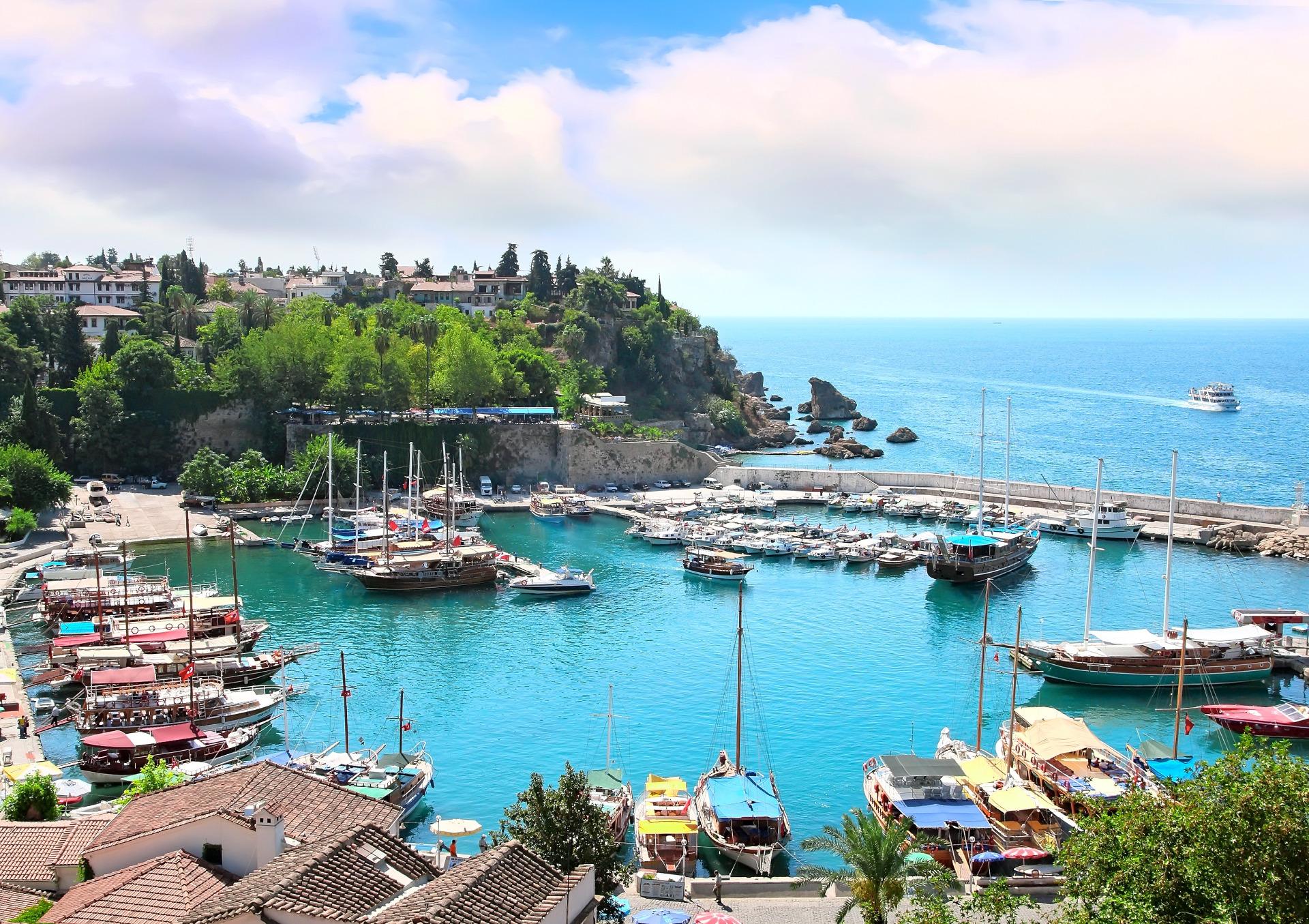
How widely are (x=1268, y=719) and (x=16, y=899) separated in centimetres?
3718

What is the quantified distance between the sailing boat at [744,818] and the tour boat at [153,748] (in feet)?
49.5

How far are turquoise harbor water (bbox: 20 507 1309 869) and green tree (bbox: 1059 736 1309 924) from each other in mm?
15761

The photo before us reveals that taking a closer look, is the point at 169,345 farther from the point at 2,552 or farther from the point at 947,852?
the point at 947,852

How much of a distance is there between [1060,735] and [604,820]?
16920mm

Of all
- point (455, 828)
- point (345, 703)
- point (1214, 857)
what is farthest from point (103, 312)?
point (1214, 857)

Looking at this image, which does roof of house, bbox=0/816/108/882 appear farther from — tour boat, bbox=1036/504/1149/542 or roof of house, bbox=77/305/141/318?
roof of house, bbox=77/305/141/318

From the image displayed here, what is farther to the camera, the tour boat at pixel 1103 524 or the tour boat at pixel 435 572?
the tour boat at pixel 1103 524

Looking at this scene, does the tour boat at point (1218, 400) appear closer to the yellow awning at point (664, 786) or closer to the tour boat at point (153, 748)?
the yellow awning at point (664, 786)

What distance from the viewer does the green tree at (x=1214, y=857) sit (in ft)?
49.7

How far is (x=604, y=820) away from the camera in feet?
77.9

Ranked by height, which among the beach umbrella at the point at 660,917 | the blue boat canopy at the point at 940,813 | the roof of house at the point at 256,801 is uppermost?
the roof of house at the point at 256,801

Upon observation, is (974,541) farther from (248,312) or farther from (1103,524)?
(248,312)

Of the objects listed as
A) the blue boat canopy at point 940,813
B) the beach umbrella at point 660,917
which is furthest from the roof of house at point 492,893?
the blue boat canopy at point 940,813

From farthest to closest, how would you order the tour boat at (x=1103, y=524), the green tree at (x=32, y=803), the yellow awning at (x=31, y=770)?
the tour boat at (x=1103, y=524), the yellow awning at (x=31, y=770), the green tree at (x=32, y=803)
